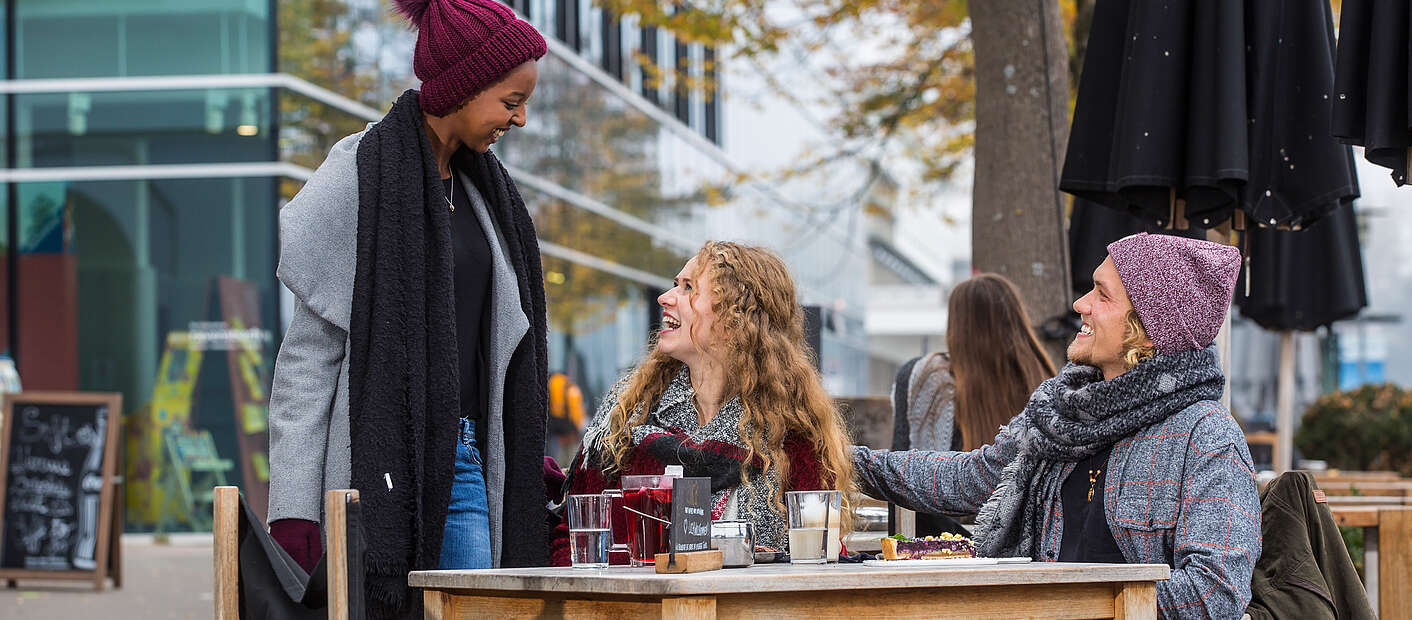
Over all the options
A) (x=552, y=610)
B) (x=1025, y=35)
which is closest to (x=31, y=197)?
(x=1025, y=35)

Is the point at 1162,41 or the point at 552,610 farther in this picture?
the point at 1162,41

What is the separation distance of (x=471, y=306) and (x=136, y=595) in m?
8.19

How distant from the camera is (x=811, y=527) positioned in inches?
121

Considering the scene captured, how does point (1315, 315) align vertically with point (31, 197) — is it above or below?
below

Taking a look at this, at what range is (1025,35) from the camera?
23.5ft

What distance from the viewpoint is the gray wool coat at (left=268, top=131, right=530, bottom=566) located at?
313cm

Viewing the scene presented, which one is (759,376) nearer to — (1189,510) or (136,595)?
(1189,510)

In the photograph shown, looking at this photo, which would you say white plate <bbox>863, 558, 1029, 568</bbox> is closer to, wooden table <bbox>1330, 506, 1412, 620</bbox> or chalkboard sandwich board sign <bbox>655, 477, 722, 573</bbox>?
chalkboard sandwich board sign <bbox>655, 477, 722, 573</bbox>

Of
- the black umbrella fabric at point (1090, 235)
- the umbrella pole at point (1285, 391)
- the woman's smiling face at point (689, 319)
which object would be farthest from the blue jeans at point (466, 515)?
the umbrella pole at point (1285, 391)

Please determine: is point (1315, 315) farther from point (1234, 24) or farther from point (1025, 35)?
point (1234, 24)

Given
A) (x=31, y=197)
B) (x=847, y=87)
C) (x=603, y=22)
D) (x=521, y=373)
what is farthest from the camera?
(x=603, y=22)

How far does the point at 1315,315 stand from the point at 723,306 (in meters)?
5.27

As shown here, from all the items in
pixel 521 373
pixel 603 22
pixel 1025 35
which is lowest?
pixel 521 373

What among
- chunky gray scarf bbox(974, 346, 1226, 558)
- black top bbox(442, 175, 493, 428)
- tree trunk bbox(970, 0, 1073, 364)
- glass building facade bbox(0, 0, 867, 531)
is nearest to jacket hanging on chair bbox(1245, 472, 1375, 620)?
chunky gray scarf bbox(974, 346, 1226, 558)
